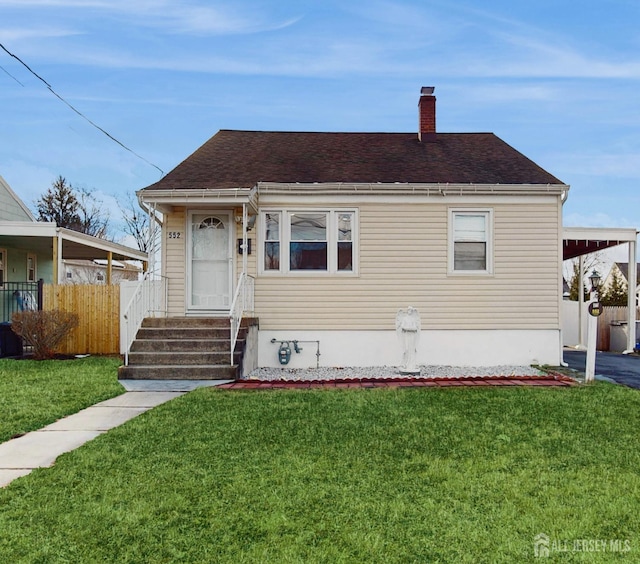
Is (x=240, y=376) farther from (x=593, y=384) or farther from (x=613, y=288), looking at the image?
(x=613, y=288)

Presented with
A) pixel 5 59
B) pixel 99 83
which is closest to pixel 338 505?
pixel 5 59

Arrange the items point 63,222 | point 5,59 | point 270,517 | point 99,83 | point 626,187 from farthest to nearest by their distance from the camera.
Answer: point 63,222 < point 626,187 < point 99,83 < point 5,59 < point 270,517

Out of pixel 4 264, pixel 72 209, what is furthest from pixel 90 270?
pixel 4 264

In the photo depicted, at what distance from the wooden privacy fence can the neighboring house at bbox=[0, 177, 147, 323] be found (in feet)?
2.85

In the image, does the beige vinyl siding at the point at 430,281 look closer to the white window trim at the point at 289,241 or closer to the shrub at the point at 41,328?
the white window trim at the point at 289,241

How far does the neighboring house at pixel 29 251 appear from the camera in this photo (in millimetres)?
13125

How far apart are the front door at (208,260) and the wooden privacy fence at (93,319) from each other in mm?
2833

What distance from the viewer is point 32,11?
12430mm

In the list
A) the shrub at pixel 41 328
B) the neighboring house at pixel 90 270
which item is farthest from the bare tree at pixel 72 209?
the shrub at pixel 41 328

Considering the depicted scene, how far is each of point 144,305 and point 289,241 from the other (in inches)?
122

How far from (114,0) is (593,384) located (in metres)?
13.5

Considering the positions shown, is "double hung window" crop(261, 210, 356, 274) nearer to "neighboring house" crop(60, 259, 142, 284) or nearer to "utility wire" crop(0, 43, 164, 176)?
"utility wire" crop(0, 43, 164, 176)

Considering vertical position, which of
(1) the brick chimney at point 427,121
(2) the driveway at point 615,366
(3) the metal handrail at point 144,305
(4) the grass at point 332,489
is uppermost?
(1) the brick chimney at point 427,121

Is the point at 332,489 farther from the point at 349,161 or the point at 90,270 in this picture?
the point at 90,270
